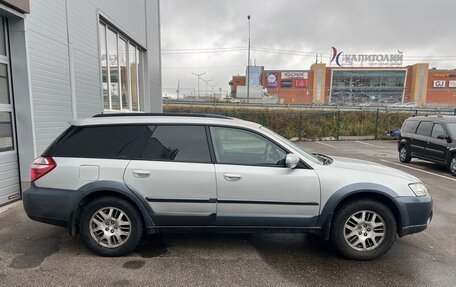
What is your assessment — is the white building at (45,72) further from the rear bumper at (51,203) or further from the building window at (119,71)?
the rear bumper at (51,203)

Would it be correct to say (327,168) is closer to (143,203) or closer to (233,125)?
(233,125)

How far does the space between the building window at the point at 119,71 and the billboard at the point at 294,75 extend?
67.6 m

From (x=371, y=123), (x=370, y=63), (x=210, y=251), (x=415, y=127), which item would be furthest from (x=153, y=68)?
(x=370, y=63)

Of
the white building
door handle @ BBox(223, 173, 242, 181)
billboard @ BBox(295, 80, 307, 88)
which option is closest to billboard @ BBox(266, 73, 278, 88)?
billboard @ BBox(295, 80, 307, 88)

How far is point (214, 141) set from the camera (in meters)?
3.65

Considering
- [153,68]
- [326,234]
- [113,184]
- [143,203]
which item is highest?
[153,68]

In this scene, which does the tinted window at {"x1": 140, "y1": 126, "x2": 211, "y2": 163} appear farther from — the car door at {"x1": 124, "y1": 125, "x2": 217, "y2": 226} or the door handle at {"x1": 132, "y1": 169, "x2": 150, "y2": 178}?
the door handle at {"x1": 132, "y1": 169, "x2": 150, "y2": 178}

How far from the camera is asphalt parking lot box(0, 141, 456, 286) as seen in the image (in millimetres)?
3102

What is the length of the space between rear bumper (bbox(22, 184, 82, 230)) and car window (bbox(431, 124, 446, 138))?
33.2 ft

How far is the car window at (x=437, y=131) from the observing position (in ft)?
30.2

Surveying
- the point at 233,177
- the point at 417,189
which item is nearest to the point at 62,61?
the point at 233,177

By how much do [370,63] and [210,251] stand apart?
77786 millimetres

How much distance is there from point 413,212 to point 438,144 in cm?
719

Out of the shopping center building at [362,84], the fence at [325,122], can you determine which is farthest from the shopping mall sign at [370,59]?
the fence at [325,122]
